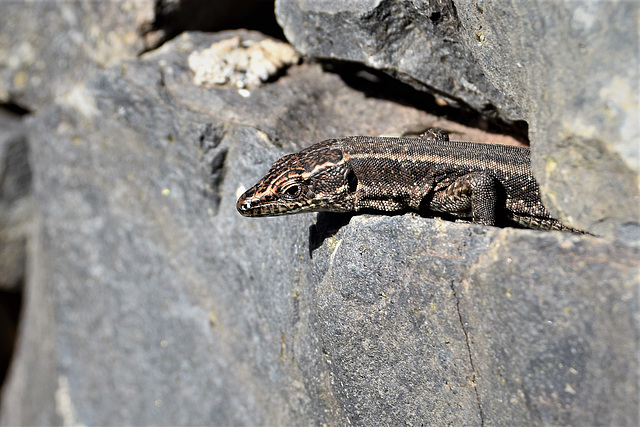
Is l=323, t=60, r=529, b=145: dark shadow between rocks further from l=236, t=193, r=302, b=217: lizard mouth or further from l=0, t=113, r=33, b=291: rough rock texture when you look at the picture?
A: l=0, t=113, r=33, b=291: rough rock texture

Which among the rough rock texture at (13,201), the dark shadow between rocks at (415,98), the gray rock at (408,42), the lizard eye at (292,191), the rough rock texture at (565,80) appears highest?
the rough rock texture at (565,80)

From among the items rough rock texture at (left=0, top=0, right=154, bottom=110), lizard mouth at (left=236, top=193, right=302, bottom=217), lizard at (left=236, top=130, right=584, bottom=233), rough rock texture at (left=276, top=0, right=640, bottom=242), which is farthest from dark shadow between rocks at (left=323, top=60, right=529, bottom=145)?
rough rock texture at (left=0, top=0, right=154, bottom=110)

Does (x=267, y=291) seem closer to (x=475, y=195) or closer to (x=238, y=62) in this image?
(x=475, y=195)

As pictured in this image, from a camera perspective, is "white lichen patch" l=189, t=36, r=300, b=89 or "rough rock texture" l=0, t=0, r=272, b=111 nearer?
"white lichen patch" l=189, t=36, r=300, b=89

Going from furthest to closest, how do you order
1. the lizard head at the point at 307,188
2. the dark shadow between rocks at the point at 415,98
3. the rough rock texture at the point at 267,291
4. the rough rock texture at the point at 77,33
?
the rough rock texture at the point at 77,33
the dark shadow between rocks at the point at 415,98
the lizard head at the point at 307,188
the rough rock texture at the point at 267,291

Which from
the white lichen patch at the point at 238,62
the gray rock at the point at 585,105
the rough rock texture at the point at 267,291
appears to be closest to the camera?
the gray rock at the point at 585,105

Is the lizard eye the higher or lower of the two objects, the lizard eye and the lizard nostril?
the higher

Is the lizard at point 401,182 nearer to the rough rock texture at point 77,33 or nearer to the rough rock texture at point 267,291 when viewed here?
the rough rock texture at point 267,291

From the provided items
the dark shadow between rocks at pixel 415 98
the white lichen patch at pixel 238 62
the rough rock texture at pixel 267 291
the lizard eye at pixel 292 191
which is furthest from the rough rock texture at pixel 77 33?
the lizard eye at pixel 292 191
